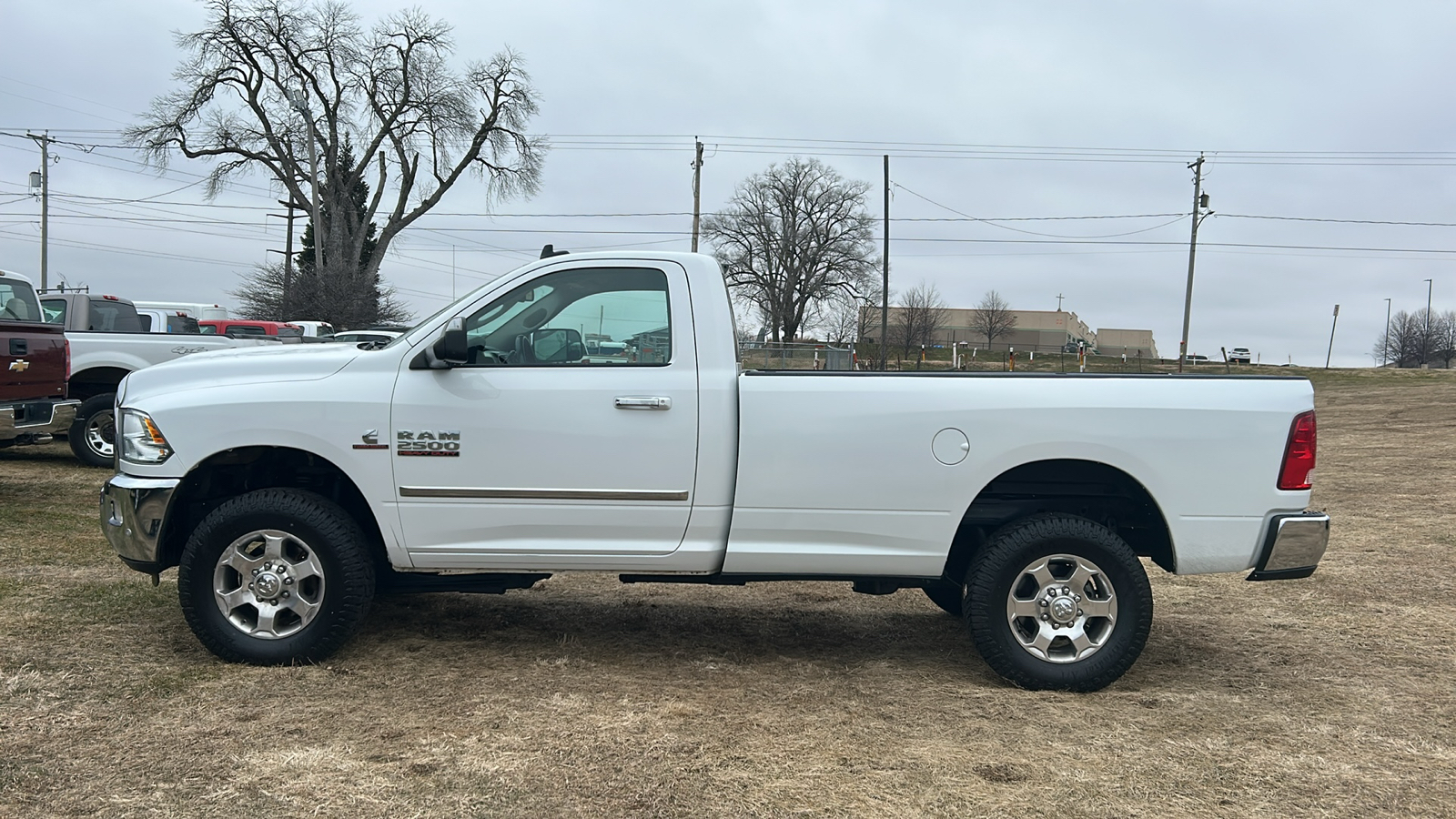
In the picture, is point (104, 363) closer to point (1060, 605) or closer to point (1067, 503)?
point (1067, 503)

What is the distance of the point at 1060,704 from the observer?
4.46 metres

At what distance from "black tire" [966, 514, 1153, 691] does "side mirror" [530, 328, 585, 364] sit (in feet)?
6.65

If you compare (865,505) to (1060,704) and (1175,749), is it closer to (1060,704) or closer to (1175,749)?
(1060,704)

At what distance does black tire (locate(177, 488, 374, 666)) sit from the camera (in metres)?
4.56

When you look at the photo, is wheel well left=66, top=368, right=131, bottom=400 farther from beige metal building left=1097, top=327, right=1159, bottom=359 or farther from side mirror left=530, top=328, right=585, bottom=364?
beige metal building left=1097, top=327, right=1159, bottom=359

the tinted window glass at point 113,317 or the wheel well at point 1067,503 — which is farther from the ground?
the tinted window glass at point 113,317

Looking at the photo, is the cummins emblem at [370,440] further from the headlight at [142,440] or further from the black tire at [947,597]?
the black tire at [947,597]

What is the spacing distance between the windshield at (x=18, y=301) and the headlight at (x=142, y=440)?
6241mm

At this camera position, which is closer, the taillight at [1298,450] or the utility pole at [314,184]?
the taillight at [1298,450]

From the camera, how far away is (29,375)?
906 centimetres

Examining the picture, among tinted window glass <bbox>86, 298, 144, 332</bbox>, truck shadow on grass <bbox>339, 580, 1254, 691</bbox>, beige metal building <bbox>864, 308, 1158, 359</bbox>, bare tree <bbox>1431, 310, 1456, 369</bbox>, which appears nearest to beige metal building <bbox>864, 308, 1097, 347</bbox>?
beige metal building <bbox>864, 308, 1158, 359</bbox>

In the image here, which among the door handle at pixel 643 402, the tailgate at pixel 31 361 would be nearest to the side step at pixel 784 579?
the door handle at pixel 643 402

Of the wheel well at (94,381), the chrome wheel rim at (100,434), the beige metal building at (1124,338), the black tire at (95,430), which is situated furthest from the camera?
the beige metal building at (1124,338)

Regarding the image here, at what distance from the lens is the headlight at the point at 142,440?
4566 mm
